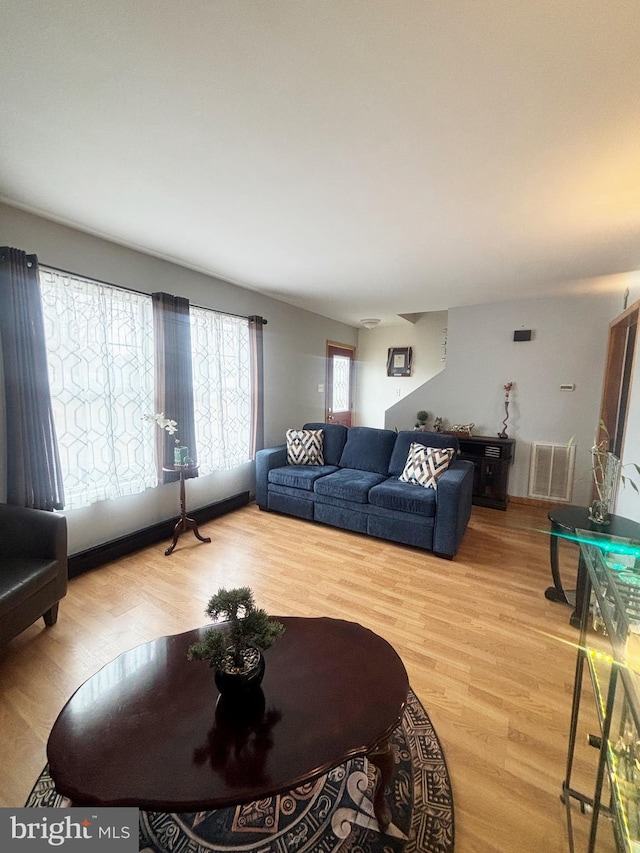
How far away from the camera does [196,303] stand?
328cm

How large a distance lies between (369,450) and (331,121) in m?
2.89

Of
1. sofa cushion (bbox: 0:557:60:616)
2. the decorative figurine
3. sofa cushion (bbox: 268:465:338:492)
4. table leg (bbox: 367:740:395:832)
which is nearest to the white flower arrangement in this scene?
sofa cushion (bbox: 268:465:338:492)

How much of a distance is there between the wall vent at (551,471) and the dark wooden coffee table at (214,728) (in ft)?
11.8

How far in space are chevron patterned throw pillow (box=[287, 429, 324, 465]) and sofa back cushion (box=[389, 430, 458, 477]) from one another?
861 millimetres

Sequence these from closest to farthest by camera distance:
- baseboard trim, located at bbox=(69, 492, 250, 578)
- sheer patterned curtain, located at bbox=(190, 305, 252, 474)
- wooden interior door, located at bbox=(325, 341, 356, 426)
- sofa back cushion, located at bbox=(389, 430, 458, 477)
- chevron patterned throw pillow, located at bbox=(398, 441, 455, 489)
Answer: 1. baseboard trim, located at bbox=(69, 492, 250, 578)
2. chevron patterned throw pillow, located at bbox=(398, 441, 455, 489)
3. sheer patterned curtain, located at bbox=(190, 305, 252, 474)
4. sofa back cushion, located at bbox=(389, 430, 458, 477)
5. wooden interior door, located at bbox=(325, 341, 356, 426)

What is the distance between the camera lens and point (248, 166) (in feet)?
5.27

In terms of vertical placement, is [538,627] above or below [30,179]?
below

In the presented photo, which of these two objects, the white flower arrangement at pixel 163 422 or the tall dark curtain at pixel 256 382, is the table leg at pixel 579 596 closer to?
the white flower arrangement at pixel 163 422

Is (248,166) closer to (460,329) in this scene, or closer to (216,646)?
(216,646)

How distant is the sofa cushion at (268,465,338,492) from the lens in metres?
3.48

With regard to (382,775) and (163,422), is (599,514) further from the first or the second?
(163,422)

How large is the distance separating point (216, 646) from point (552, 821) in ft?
4.09

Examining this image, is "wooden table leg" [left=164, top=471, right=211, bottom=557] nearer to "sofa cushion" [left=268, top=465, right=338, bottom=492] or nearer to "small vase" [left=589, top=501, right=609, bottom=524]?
"sofa cushion" [left=268, top=465, right=338, bottom=492]

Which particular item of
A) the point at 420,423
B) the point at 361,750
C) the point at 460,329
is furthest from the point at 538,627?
the point at 460,329
